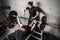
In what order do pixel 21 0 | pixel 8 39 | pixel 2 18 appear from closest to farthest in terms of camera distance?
pixel 8 39 → pixel 21 0 → pixel 2 18

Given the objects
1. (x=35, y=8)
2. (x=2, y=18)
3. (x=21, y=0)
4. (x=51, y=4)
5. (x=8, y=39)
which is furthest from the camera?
(x=2, y=18)

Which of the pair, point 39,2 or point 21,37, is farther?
point 39,2

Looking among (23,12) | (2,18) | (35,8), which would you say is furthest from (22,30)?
(2,18)

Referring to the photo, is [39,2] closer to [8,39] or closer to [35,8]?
[35,8]

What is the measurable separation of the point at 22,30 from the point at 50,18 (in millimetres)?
1085

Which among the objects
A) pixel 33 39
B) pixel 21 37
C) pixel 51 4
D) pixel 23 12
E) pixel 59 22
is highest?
pixel 51 4

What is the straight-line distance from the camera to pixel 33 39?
3.59 m

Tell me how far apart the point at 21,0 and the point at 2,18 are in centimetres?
99

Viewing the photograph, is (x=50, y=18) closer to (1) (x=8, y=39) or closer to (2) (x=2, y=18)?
(1) (x=8, y=39)

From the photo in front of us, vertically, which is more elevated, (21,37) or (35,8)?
(35,8)

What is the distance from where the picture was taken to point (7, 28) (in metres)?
4.18

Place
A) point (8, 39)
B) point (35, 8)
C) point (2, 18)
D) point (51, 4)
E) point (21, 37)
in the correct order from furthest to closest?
point (2, 18)
point (35, 8)
point (51, 4)
point (8, 39)
point (21, 37)

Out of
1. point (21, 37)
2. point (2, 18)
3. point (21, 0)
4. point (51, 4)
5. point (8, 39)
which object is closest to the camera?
point (21, 37)

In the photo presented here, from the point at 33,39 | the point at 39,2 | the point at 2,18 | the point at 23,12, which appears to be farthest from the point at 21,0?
the point at 33,39
